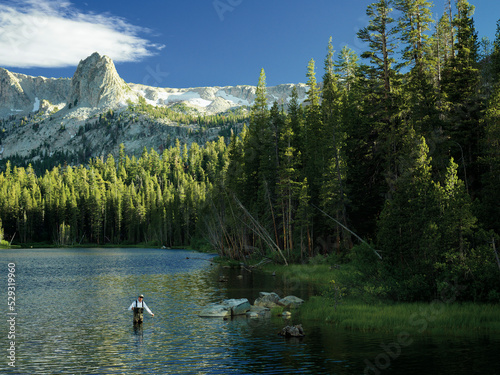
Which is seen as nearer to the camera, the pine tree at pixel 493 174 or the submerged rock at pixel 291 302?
the pine tree at pixel 493 174

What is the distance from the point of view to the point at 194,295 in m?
39.7

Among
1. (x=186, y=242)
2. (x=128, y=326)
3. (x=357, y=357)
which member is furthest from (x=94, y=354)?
(x=186, y=242)

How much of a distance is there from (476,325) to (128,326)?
2107 cm

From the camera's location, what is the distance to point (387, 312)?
85.6 feet

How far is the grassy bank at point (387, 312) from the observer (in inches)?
957

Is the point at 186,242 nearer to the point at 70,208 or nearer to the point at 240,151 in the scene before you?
the point at 70,208

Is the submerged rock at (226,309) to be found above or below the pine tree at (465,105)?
below

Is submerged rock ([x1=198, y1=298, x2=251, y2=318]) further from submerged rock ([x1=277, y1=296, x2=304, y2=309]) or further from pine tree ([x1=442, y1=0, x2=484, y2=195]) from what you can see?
pine tree ([x1=442, y1=0, x2=484, y2=195])

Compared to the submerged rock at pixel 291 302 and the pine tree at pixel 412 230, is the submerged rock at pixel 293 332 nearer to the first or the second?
the submerged rock at pixel 291 302

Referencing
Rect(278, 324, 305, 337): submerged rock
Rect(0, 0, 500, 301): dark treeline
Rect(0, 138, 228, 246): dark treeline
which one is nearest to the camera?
Rect(278, 324, 305, 337): submerged rock

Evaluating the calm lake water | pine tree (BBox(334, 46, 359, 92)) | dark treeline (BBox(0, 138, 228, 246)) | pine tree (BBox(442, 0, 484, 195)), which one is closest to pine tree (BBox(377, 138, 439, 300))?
the calm lake water

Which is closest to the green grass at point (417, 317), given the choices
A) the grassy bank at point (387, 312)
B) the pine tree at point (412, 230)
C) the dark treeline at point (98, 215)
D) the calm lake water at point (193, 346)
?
the grassy bank at point (387, 312)

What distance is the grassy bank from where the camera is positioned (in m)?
24.3

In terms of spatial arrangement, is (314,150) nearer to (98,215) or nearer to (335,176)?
(335,176)
